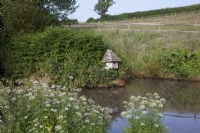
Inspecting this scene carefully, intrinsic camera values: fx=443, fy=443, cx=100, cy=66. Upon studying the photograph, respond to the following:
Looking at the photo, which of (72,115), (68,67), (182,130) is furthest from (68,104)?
(68,67)

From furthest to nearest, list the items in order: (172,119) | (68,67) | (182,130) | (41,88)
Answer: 1. (68,67)
2. (172,119)
3. (182,130)
4. (41,88)

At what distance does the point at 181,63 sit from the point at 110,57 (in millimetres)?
5211

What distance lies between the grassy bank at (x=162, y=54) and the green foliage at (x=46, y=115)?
14401mm

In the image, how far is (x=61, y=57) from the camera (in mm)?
20406

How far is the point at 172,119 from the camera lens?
14.4m

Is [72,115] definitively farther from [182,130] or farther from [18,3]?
[18,3]

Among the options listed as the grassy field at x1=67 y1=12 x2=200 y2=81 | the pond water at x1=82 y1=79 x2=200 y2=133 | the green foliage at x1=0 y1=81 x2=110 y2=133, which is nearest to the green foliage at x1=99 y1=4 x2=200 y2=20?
the grassy field at x1=67 y1=12 x2=200 y2=81

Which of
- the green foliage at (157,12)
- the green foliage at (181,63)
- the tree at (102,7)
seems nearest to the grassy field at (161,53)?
the green foliage at (181,63)

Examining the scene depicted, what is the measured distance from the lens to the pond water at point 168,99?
13383mm

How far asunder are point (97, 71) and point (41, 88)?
1073 cm

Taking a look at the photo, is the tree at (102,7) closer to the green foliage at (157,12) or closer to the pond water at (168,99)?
the green foliage at (157,12)

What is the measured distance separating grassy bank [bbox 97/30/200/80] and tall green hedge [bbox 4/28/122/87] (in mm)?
3394

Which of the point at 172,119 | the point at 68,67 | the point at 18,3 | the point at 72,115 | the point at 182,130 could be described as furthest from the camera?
the point at 18,3

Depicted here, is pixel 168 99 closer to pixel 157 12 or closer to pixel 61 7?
pixel 61 7
